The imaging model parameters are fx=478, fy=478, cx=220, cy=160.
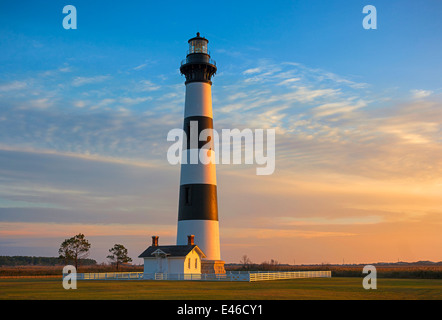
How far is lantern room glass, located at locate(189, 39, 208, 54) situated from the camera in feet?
165

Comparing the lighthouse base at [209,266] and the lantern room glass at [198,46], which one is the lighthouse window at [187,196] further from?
the lantern room glass at [198,46]

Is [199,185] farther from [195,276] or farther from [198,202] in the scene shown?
[195,276]

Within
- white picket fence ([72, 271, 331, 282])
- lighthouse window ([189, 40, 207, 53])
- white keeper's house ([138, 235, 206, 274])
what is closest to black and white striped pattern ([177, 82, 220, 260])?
white keeper's house ([138, 235, 206, 274])

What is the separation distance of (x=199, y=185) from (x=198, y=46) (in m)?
15.0

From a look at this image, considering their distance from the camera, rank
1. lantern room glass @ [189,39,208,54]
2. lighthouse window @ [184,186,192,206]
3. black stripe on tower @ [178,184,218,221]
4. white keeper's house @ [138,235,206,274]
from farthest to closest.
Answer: lantern room glass @ [189,39,208,54]
lighthouse window @ [184,186,192,206]
black stripe on tower @ [178,184,218,221]
white keeper's house @ [138,235,206,274]

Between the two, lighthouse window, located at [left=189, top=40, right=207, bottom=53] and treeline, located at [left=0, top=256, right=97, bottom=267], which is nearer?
lighthouse window, located at [left=189, top=40, right=207, bottom=53]

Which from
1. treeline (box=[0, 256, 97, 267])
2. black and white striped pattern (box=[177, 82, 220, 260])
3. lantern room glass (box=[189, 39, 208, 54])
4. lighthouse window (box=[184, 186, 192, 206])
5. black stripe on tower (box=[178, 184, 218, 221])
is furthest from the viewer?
treeline (box=[0, 256, 97, 267])

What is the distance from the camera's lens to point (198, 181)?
4681 cm

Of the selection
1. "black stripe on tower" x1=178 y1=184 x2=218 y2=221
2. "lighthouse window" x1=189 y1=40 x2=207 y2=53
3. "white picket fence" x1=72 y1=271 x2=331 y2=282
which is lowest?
"white picket fence" x1=72 y1=271 x2=331 y2=282

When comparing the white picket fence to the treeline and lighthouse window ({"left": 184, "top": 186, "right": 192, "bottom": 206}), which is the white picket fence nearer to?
lighthouse window ({"left": 184, "top": 186, "right": 192, "bottom": 206})

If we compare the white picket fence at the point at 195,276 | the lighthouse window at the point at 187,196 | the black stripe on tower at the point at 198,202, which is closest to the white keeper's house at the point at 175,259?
the white picket fence at the point at 195,276

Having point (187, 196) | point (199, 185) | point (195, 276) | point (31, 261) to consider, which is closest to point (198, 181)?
point (199, 185)

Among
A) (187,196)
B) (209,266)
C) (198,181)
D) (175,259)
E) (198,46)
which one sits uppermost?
(198,46)
